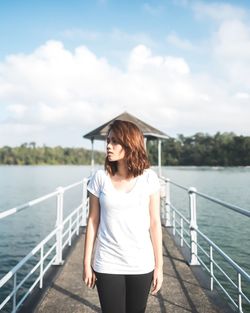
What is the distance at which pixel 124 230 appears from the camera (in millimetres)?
1945

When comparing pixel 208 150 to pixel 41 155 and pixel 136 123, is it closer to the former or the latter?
pixel 41 155

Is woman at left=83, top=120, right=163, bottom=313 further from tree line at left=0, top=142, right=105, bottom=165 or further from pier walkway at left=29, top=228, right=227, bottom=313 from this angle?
tree line at left=0, top=142, right=105, bottom=165

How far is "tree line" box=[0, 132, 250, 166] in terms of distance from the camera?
99.7 meters

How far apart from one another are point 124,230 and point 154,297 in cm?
250

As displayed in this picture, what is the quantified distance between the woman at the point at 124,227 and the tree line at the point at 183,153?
72.4 metres

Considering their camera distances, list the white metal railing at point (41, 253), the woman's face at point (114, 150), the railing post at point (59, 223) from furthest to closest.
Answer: the railing post at point (59, 223), the white metal railing at point (41, 253), the woman's face at point (114, 150)

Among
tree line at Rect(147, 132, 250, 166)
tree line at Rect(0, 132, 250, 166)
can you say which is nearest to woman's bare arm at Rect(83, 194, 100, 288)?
tree line at Rect(0, 132, 250, 166)

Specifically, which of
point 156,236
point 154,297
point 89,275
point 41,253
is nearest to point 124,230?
point 156,236

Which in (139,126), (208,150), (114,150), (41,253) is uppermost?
(208,150)

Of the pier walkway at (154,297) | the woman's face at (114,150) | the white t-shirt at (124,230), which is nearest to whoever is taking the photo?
the white t-shirt at (124,230)

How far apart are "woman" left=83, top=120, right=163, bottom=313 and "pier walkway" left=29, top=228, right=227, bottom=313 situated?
1.91 m

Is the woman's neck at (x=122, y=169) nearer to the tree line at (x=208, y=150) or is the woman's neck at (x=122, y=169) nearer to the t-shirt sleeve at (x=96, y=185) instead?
the t-shirt sleeve at (x=96, y=185)

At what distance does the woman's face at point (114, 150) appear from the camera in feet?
6.70

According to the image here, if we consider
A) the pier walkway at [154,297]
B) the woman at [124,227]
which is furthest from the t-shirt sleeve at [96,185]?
the pier walkway at [154,297]
